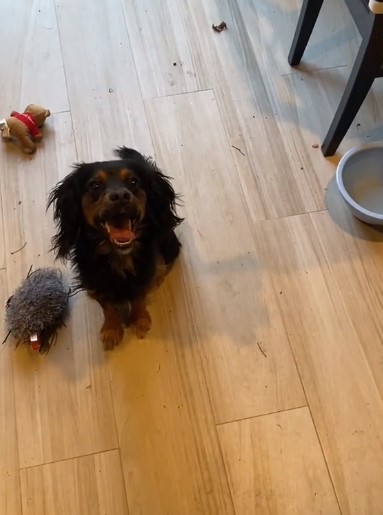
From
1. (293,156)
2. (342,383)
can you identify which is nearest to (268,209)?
(293,156)

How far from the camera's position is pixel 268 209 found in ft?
5.68

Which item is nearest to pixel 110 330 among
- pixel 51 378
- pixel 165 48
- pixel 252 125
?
pixel 51 378

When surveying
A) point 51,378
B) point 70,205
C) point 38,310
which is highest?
point 70,205

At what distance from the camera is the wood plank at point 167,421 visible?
1352 millimetres

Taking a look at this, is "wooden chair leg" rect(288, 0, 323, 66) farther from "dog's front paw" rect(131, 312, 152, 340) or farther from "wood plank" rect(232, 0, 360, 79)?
"dog's front paw" rect(131, 312, 152, 340)

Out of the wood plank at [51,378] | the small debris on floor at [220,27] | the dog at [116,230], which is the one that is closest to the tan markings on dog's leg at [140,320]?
the dog at [116,230]

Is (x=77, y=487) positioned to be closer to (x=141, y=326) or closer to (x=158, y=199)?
(x=141, y=326)

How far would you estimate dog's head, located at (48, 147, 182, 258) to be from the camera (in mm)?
1240

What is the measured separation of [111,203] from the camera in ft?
3.98

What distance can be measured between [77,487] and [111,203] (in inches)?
26.4

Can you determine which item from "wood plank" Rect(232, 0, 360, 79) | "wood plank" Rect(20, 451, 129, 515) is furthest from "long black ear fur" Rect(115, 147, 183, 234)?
"wood plank" Rect(232, 0, 360, 79)

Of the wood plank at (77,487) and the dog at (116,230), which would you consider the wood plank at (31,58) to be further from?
the wood plank at (77,487)

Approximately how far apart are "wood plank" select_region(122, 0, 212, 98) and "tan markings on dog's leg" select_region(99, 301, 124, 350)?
2.64ft

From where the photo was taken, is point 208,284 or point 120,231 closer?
point 120,231
